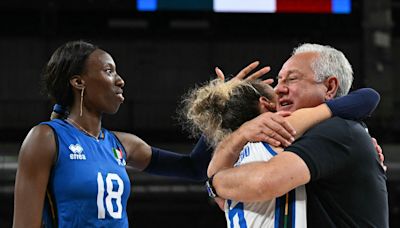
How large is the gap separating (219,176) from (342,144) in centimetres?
35

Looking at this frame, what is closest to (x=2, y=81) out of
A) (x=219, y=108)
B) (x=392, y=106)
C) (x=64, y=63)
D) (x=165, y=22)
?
(x=165, y=22)

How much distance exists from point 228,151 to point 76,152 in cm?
79

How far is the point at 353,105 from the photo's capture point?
194 cm

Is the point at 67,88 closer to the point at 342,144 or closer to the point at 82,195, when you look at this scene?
the point at 82,195

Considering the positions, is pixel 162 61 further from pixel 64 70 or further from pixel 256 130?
pixel 256 130

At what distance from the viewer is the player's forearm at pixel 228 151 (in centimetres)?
196


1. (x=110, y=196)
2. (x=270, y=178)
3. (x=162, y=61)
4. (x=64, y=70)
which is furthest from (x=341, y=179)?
(x=162, y=61)

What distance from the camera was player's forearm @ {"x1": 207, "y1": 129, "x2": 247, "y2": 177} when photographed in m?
1.96

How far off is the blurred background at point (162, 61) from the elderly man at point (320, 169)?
6.65 m

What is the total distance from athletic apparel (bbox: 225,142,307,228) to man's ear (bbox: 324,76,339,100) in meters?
0.25

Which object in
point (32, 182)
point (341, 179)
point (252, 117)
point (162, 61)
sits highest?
point (252, 117)

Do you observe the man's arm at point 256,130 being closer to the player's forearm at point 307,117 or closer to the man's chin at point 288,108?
the player's forearm at point 307,117

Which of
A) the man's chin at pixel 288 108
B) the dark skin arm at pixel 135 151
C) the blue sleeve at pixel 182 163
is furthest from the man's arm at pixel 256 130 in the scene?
the blue sleeve at pixel 182 163

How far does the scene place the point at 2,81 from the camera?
30.8 feet
